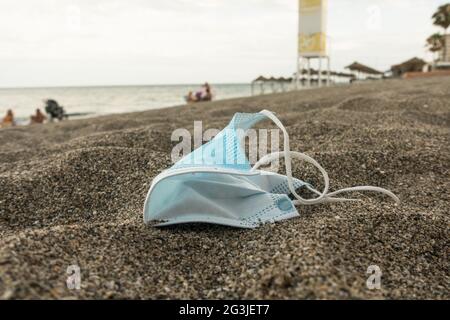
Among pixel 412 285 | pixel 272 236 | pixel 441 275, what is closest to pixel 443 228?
pixel 441 275

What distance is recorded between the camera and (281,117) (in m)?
3.63

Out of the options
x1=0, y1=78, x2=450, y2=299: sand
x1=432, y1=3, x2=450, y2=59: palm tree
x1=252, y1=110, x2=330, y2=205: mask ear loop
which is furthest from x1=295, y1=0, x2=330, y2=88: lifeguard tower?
x1=432, y1=3, x2=450, y2=59: palm tree

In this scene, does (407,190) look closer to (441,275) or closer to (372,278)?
(441,275)

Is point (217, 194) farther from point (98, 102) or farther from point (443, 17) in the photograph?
point (443, 17)

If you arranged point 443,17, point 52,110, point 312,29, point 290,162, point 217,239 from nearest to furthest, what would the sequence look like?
point 217,239 → point 290,162 → point 52,110 → point 312,29 → point 443,17

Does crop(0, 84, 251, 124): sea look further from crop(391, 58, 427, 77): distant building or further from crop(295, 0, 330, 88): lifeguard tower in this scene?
crop(391, 58, 427, 77): distant building

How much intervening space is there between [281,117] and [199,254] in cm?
269

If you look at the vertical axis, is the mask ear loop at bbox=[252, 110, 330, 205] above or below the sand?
above

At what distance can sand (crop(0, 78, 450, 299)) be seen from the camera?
86 centimetres

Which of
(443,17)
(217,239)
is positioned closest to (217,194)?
(217,239)

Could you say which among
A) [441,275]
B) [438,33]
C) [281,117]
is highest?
[438,33]

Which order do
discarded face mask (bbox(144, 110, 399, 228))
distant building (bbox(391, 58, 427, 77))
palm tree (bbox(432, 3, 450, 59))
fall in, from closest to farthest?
1. discarded face mask (bbox(144, 110, 399, 228))
2. distant building (bbox(391, 58, 427, 77))
3. palm tree (bbox(432, 3, 450, 59))

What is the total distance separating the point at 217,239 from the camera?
1166mm

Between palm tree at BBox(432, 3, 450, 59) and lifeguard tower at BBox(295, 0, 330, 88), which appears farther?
palm tree at BBox(432, 3, 450, 59)
